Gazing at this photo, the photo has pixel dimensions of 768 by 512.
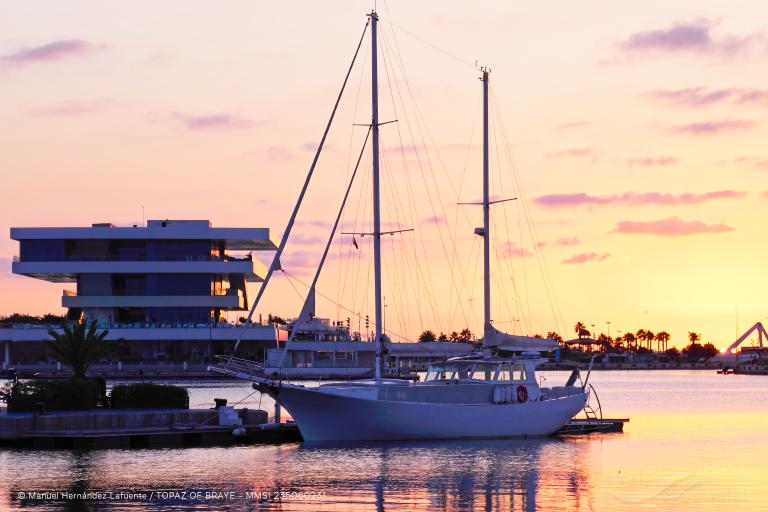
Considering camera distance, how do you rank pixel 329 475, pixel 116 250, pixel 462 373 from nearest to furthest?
pixel 329 475 → pixel 462 373 → pixel 116 250

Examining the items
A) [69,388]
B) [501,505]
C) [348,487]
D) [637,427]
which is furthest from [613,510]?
[637,427]

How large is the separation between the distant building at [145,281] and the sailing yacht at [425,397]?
85.0 m

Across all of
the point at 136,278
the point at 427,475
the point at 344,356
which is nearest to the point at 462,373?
the point at 427,475

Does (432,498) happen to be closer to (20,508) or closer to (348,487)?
(348,487)

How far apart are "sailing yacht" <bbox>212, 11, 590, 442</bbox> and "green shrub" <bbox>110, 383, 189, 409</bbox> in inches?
185

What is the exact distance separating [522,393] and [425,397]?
5.05m

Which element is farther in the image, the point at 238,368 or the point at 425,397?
the point at 238,368

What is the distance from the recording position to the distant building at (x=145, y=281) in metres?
143

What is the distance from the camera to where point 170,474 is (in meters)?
45.5

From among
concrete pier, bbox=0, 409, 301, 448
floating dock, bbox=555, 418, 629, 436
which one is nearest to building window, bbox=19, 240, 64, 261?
floating dock, bbox=555, 418, 629, 436

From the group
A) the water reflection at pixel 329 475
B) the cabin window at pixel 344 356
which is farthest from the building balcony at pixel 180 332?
the water reflection at pixel 329 475

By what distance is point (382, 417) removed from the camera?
5481 cm

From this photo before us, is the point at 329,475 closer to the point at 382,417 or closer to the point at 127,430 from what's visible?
the point at 382,417

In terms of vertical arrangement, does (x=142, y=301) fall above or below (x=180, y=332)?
above
